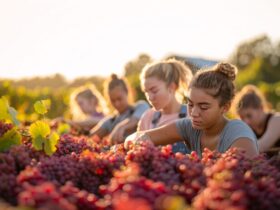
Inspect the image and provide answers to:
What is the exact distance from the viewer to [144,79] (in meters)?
5.52

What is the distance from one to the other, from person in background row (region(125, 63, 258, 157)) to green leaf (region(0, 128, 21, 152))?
105 cm

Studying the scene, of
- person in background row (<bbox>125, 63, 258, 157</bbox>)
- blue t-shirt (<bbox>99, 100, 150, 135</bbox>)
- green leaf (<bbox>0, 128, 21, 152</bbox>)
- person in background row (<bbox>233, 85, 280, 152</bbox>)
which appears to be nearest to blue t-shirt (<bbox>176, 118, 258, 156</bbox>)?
person in background row (<bbox>125, 63, 258, 157</bbox>)

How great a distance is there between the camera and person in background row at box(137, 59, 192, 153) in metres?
5.35

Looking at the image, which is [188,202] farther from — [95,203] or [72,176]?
[72,176]

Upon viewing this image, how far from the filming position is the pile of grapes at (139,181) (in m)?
1.54

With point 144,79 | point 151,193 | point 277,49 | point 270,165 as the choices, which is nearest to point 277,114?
point 144,79

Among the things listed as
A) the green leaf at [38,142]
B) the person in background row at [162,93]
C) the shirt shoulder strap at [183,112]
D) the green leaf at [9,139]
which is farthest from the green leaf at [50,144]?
the shirt shoulder strap at [183,112]

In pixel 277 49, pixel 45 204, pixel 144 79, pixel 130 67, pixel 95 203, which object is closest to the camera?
pixel 45 204

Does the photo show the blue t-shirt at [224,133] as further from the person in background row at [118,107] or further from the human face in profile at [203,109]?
the person in background row at [118,107]

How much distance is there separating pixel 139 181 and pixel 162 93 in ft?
12.2

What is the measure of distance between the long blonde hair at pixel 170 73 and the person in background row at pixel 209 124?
4.94ft

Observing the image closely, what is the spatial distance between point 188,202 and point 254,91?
474cm

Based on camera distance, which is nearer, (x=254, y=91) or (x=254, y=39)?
(x=254, y=91)

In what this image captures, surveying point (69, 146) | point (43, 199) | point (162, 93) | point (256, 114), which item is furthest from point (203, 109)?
point (256, 114)
